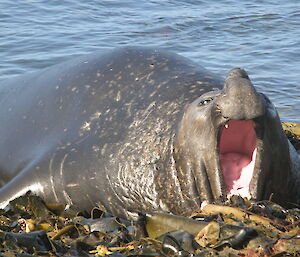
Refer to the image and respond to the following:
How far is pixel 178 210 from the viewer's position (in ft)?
16.5

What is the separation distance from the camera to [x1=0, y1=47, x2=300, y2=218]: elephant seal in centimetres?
471

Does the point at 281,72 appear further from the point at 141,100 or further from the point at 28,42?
the point at 141,100

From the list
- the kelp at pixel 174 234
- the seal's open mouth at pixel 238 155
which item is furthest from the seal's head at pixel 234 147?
the kelp at pixel 174 234

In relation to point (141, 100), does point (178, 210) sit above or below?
below

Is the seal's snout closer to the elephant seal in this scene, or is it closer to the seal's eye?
the elephant seal

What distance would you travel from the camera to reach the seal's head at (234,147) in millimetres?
4523

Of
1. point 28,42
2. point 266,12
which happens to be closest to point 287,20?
point 266,12

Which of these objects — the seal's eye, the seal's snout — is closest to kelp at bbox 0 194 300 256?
the seal's snout

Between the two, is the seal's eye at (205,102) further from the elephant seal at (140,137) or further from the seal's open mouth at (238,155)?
the seal's open mouth at (238,155)

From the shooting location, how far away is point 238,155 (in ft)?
15.9

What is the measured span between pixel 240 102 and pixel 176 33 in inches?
333

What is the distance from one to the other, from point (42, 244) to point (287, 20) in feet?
33.1

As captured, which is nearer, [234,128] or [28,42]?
[234,128]

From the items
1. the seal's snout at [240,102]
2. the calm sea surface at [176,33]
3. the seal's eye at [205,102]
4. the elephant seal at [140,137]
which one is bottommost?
the calm sea surface at [176,33]
